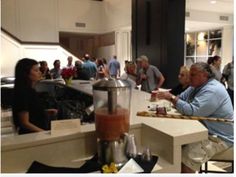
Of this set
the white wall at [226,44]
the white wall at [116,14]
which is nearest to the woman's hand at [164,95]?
the white wall at [116,14]

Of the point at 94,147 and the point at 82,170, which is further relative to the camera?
the point at 94,147

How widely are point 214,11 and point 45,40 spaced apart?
596 cm

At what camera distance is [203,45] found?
10.4 meters

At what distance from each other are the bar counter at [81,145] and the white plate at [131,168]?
11cm

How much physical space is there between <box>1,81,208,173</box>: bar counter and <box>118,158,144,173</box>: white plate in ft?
0.36

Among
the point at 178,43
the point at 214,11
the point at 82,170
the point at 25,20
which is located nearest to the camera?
the point at 82,170

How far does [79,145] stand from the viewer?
4.61 ft

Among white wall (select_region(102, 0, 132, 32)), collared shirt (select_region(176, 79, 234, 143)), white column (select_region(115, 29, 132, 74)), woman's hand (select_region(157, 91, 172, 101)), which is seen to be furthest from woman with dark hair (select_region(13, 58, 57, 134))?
white column (select_region(115, 29, 132, 74))

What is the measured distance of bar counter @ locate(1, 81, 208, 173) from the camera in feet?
4.05

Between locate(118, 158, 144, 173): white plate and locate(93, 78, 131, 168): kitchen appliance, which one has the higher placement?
locate(93, 78, 131, 168): kitchen appliance

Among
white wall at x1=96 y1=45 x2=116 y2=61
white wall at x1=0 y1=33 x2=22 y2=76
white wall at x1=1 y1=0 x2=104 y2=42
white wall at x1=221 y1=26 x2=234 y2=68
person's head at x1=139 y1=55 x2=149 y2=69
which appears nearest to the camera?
person's head at x1=139 y1=55 x2=149 y2=69

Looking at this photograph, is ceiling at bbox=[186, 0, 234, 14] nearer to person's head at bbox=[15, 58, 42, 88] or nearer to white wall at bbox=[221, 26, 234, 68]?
white wall at bbox=[221, 26, 234, 68]

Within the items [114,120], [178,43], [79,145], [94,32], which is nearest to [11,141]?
[79,145]

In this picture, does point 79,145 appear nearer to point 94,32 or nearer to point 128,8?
point 128,8
